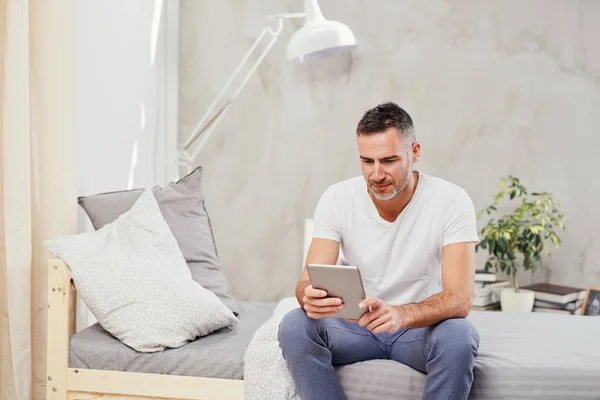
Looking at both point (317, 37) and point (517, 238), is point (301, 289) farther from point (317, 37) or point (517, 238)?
point (517, 238)

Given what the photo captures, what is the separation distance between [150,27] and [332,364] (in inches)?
77.3

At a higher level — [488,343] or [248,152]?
[248,152]

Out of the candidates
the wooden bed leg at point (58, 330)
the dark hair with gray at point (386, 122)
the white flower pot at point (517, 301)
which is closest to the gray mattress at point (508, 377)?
the dark hair with gray at point (386, 122)

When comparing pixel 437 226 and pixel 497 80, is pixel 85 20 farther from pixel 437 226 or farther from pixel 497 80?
pixel 497 80

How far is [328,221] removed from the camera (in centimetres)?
216

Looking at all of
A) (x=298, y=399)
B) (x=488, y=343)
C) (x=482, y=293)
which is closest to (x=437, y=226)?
(x=488, y=343)

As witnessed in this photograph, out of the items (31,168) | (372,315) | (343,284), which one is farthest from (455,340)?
(31,168)

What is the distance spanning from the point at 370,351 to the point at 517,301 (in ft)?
4.53

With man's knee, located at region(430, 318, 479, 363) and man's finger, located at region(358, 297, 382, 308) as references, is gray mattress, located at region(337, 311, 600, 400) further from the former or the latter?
man's finger, located at region(358, 297, 382, 308)

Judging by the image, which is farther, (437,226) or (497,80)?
(497,80)

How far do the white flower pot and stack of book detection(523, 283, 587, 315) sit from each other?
0.05 meters

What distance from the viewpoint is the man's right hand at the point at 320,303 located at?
5.96 feet

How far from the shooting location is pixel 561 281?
11.5 feet

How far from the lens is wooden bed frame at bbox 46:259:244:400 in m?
2.12
